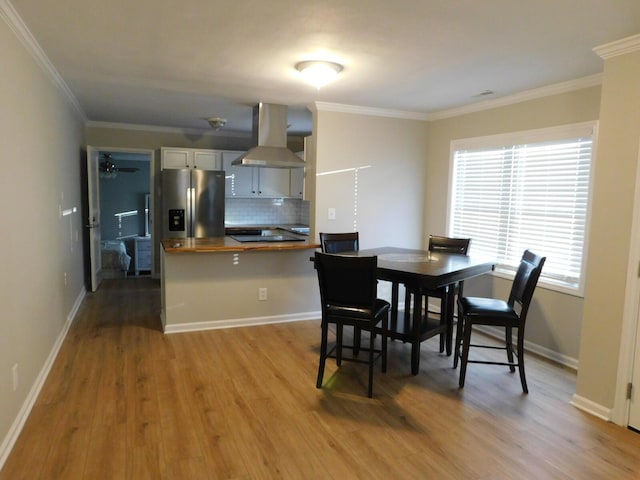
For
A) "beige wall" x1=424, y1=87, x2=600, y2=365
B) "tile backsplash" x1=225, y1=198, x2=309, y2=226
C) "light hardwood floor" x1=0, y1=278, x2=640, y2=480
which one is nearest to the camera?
"light hardwood floor" x1=0, y1=278, x2=640, y2=480

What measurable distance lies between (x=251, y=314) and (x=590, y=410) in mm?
3043

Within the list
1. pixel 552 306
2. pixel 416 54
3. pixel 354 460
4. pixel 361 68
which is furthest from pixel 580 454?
pixel 361 68

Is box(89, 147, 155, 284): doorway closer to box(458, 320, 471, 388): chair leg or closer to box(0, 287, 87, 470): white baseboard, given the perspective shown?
box(0, 287, 87, 470): white baseboard

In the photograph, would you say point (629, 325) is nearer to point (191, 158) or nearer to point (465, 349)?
Result: point (465, 349)

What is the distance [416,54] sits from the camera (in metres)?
2.92

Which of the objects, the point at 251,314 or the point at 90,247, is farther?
the point at 90,247

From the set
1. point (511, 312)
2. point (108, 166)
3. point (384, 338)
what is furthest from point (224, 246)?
point (108, 166)

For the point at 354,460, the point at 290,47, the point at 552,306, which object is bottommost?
the point at 354,460

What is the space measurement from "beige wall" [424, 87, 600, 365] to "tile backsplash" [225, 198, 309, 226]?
3.04 meters

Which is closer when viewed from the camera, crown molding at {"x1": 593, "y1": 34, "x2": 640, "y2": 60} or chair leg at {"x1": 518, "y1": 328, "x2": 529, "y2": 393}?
crown molding at {"x1": 593, "y1": 34, "x2": 640, "y2": 60}

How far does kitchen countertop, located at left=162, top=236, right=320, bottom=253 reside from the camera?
4020mm

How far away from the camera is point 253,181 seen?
267 inches

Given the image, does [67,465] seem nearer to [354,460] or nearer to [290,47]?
[354,460]

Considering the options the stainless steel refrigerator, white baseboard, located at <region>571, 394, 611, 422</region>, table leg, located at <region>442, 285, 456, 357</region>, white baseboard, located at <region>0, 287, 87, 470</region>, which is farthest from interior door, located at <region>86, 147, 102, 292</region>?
white baseboard, located at <region>571, 394, 611, 422</region>
